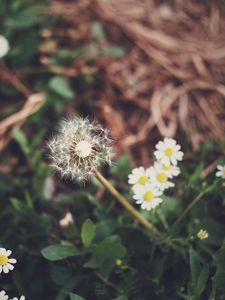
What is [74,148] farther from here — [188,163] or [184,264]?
[188,163]

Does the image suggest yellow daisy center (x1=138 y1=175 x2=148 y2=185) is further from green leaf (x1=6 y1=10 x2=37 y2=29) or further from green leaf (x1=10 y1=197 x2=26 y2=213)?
green leaf (x1=6 y1=10 x2=37 y2=29)

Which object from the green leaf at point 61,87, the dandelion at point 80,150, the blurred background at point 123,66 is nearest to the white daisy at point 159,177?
the dandelion at point 80,150

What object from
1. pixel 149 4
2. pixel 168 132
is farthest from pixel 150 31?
pixel 168 132

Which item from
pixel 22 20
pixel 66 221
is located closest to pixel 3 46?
pixel 22 20

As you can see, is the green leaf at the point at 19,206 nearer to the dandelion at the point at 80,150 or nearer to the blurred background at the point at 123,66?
the dandelion at the point at 80,150

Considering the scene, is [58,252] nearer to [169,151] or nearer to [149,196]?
[149,196]

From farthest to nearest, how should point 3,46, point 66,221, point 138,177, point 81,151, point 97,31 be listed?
point 97,31
point 3,46
point 66,221
point 138,177
point 81,151
